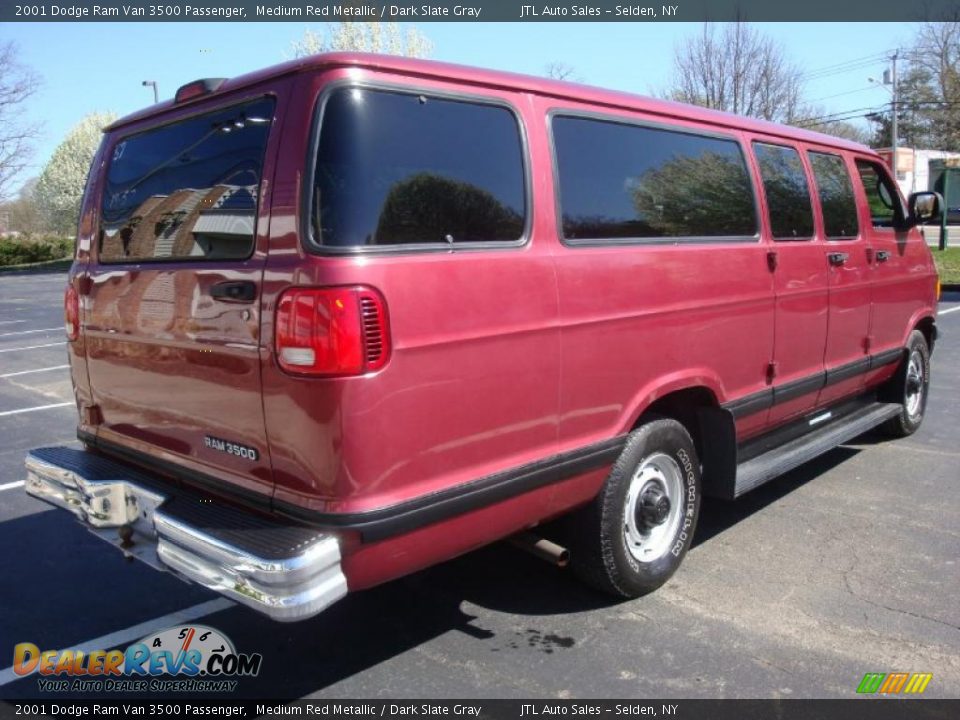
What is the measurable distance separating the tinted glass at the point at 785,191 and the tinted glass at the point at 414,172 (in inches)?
78.0

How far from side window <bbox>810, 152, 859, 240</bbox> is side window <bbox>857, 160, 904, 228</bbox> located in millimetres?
302

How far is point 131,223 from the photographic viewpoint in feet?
11.5

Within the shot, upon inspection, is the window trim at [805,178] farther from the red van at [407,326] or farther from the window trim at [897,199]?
the window trim at [897,199]

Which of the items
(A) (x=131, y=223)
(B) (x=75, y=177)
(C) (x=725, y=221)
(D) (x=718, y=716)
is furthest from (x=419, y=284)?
(B) (x=75, y=177)

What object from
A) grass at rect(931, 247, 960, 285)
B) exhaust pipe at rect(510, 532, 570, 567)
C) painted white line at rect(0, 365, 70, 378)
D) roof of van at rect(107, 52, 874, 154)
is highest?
roof of van at rect(107, 52, 874, 154)

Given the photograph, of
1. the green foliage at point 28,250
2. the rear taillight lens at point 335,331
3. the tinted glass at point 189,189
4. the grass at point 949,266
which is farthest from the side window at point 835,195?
the green foliage at point 28,250

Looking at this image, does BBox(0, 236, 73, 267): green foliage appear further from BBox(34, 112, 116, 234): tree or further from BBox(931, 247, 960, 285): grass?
BBox(931, 247, 960, 285): grass

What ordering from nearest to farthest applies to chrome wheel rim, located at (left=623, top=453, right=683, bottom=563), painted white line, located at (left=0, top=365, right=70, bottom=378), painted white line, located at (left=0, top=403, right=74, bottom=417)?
chrome wheel rim, located at (left=623, top=453, right=683, bottom=563) < painted white line, located at (left=0, top=403, right=74, bottom=417) < painted white line, located at (left=0, top=365, right=70, bottom=378)

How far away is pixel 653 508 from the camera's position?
3.73 metres

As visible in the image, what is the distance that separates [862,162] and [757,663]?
392 centimetres

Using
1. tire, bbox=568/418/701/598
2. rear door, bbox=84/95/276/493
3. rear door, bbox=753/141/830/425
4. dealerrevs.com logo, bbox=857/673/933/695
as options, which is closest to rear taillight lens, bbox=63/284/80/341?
rear door, bbox=84/95/276/493

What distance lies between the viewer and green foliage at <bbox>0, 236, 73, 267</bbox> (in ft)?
155

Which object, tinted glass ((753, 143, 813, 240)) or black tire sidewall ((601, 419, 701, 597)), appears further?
tinted glass ((753, 143, 813, 240))

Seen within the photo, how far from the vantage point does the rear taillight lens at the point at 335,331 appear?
99.2 inches
